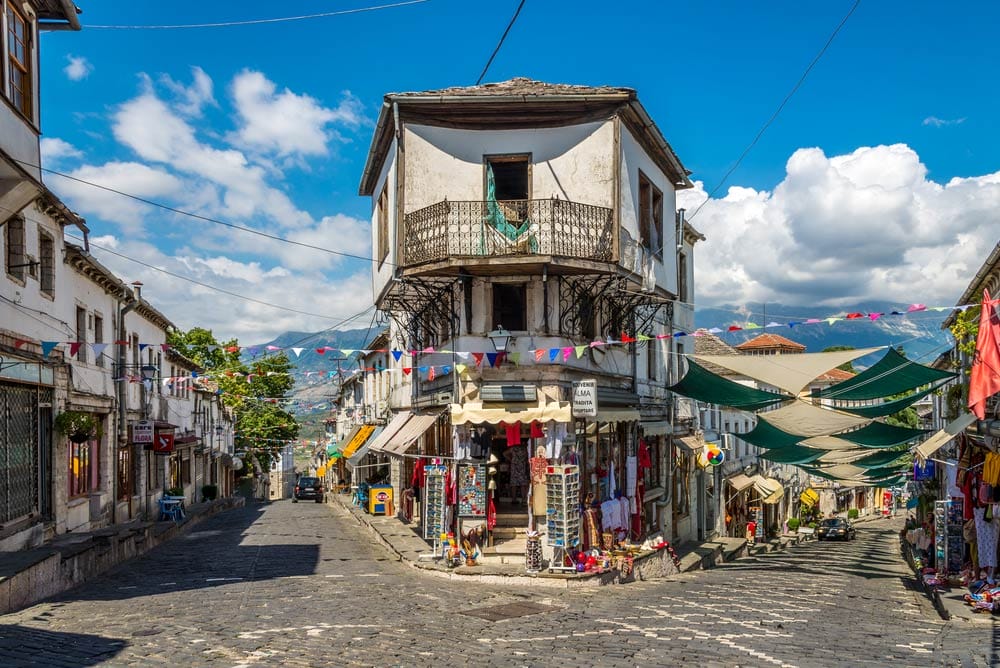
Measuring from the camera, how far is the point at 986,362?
13.0 meters

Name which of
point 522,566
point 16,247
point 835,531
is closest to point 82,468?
point 16,247

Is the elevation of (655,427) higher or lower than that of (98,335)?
lower

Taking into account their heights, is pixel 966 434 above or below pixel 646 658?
above

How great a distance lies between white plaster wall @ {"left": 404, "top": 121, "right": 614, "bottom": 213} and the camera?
1844 cm

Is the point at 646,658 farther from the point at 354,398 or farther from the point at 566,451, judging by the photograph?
the point at 354,398

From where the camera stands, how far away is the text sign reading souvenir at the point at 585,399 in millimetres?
17969

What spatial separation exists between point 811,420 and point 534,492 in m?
7.06

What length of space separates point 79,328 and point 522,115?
12.9 meters

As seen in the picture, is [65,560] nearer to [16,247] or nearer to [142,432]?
[16,247]

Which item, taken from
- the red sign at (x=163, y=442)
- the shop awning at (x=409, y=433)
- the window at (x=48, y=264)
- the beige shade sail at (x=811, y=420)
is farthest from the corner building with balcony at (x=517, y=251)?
the red sign at (x=163, y=442)

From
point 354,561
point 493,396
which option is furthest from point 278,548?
point 493,396

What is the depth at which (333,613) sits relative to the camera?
12.1 m

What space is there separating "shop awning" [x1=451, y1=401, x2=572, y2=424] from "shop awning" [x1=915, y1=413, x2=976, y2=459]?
7236 mm

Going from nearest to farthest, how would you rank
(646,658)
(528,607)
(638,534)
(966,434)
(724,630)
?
(646,658), (724,630), (528,607), (966,434), (638,534)
